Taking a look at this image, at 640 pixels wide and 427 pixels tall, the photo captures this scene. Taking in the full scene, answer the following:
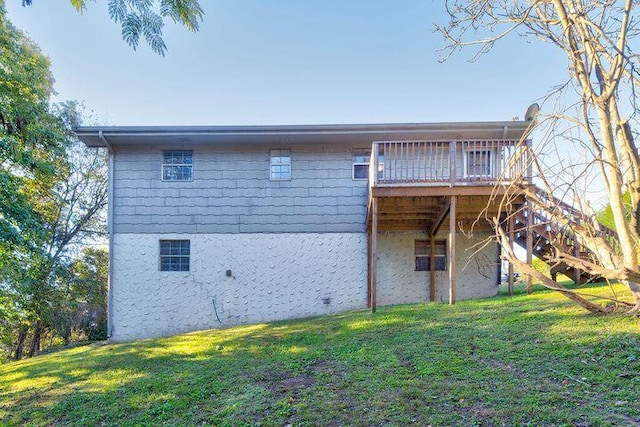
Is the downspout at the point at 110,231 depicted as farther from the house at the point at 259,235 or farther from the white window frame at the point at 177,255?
the white window frame at the point at 177,255

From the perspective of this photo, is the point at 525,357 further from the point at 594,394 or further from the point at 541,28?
the point at 541,28

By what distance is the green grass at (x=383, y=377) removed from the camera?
3.16 metres

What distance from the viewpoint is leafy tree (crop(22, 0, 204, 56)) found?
2.67 metres

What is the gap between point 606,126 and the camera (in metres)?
2.77

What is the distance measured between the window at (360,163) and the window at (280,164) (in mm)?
1772

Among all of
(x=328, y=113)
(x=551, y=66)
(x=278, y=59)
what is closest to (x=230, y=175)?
→ (x=328, y=113)

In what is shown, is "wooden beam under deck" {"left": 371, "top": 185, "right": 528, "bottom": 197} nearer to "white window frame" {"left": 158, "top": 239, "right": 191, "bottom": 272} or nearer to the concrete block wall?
Answer: the concrete block wall

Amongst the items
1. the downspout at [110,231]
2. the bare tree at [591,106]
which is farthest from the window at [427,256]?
the downspout at [110,231]

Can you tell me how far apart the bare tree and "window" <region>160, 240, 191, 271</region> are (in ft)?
25.8

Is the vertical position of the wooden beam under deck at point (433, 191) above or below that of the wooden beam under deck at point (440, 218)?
above

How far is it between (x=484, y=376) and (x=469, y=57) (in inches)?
146

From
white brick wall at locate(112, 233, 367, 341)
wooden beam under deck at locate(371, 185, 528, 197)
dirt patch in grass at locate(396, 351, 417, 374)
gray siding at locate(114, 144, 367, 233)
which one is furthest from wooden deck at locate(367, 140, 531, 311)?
dirt patch in grass at locate(396, 351, 417, 374)

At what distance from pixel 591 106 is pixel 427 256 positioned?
21.7 ft

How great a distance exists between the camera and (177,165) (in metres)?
9.36
